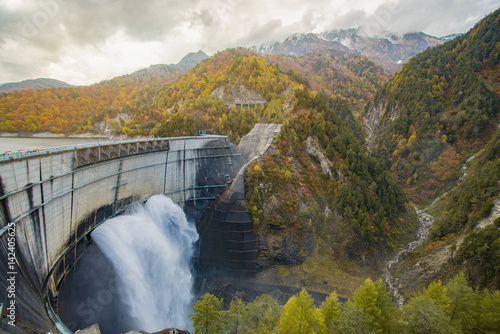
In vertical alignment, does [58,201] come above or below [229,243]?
above

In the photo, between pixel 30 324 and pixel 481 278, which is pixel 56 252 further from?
pixel 481 278

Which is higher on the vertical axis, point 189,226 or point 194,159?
point 194,159

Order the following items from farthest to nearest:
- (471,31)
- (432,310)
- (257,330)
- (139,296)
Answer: (471,31) → (139,296) → (257,330) → (432,310)

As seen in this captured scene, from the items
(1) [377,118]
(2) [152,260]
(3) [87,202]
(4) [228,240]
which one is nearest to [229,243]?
(4) [228,240]

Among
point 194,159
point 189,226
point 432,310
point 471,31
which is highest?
point 471,31

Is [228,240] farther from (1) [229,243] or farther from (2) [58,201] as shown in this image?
(2) [58,201]

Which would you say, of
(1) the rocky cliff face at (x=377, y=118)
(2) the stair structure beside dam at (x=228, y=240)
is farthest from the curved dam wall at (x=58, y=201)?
(1) the rocky cliff face at (x=377, y=118)

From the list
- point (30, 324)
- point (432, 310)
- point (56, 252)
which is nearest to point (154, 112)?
point (56, 252)
